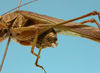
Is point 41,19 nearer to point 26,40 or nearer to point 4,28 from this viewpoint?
point 26,40

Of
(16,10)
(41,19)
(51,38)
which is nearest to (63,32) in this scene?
(51,38)

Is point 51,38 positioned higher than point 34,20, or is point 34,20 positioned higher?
→ point 34,20

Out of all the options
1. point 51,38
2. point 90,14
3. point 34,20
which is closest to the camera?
point 90,14

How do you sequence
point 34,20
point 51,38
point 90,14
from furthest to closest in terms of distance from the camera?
point 34,20 → point 51,38 → point 90,14

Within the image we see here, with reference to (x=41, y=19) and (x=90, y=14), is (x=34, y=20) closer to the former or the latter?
(x=41, y=19)

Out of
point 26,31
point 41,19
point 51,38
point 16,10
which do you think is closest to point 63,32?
point 51,38

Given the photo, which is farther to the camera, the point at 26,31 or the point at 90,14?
the point at 26,31

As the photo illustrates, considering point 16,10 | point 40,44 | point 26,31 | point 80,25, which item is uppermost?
point 16,10
